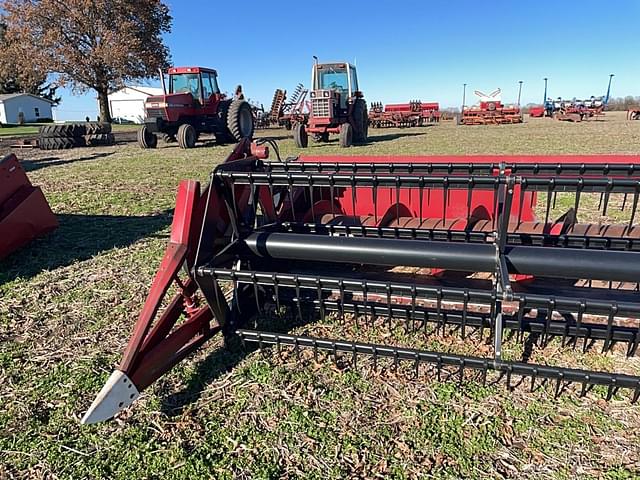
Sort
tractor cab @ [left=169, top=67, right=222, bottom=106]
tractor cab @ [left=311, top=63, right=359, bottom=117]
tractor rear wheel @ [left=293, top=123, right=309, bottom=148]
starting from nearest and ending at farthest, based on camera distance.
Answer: tractor rear wheel @ [left=293, top=123, right=309, bottom=148]
tractor cab @ [left=169, top=67, right=222, bottom=106]
tractor cab @ [left=311, top=63, right=359, bottom=117]

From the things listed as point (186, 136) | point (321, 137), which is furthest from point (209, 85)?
point (321, 137)

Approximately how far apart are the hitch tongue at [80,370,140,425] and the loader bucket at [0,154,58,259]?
3257mm

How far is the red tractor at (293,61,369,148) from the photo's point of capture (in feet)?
51.0

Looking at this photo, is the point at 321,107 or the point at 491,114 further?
the point at 491,114

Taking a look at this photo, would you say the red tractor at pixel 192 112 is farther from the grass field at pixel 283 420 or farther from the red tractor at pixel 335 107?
the grass field at pixel 283 420

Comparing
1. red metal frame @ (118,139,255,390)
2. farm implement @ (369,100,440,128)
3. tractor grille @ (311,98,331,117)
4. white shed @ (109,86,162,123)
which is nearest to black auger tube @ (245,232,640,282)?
red metal frame @ (118,139,255,390)

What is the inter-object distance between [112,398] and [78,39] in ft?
106

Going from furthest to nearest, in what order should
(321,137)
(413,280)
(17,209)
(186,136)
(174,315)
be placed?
(321,137), (186,136), (17,209), (413,280), (174,315)

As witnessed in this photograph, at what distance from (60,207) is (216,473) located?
6205 millimetres

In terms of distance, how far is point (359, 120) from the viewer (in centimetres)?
1683

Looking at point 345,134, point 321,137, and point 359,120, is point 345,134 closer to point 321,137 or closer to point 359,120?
point 359,120

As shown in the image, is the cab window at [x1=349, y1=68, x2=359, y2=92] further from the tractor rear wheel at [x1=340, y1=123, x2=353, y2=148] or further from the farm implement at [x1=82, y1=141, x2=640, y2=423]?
the farm implement at [x1=82, y1=141, x2=640, y2=423]

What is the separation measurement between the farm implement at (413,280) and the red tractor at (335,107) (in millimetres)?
12601

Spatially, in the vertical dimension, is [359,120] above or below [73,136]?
above
